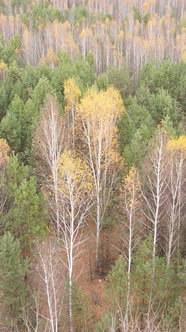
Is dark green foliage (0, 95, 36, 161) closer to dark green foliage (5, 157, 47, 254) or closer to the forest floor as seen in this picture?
dark green foliage (5, 157, 47, 254)

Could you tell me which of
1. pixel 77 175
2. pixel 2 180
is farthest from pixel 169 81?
pixel 2 180

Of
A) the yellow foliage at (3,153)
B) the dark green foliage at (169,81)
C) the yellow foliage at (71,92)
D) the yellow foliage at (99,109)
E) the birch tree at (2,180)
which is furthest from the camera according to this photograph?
the dark green foliage at (169,81)

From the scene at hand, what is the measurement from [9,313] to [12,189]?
6.52m

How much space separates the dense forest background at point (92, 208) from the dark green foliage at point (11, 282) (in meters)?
0.04

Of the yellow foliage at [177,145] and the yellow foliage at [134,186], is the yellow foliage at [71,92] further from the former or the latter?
the yellow foliage at [134,186]

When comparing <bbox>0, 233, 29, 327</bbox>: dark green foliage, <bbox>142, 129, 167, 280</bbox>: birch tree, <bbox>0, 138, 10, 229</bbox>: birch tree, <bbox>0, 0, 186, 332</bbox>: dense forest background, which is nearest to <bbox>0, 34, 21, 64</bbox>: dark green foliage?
<bbox>0, 0, 186, 332</bbox>: dense forest background

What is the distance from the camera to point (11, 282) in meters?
18.9

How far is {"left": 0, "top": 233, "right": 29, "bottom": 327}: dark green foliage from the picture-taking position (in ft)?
61.4

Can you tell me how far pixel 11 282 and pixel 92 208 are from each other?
27.4 feet

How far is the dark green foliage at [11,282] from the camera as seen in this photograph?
18.7 meters

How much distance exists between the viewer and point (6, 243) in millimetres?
18734

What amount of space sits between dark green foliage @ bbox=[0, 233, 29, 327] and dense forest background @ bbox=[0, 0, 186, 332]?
44 millimetres

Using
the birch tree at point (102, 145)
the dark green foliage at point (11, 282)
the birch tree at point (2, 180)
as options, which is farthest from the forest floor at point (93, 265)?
the dark green foliage at point (11, 282)

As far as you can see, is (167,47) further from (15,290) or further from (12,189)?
(15,290)
